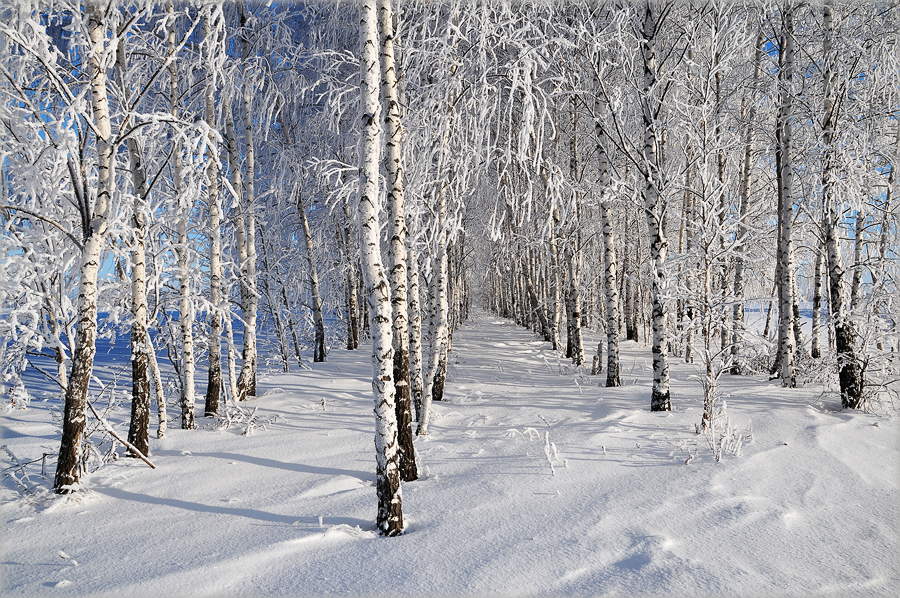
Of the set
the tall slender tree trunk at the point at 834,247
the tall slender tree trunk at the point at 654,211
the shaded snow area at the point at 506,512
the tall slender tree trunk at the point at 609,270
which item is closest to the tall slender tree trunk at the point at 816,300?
the tall slender tree trunk at the point at 834,247

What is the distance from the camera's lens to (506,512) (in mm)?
3695

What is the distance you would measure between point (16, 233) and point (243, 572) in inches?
240

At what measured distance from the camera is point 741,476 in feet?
13.1

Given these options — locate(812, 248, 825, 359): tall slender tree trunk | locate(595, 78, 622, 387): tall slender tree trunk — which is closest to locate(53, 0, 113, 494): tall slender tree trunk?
locate(595, 78, 622, 387): tall slender tree trunk

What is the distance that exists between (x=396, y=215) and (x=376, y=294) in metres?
1.17

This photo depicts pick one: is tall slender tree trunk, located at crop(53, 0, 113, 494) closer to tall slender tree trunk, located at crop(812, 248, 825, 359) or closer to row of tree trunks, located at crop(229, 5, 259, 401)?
row of tree trunks, located at crop(229, 5, 259, 401)

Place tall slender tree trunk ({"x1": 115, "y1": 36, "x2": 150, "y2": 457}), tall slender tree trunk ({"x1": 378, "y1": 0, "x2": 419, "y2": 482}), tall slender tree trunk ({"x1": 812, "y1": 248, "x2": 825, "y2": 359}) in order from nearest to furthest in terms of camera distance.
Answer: tall slender tree trunk ({"x1": 378, "y1": 0, "x2": 419, "y2": 482}) < tall slender tree trunk ({"x1": 115, "y1": 36, "x2": 150, "y2": 457}) < tall slender tree trunk ({"x1": 812, "y1": 248, "x2": 825, "y2": 359})

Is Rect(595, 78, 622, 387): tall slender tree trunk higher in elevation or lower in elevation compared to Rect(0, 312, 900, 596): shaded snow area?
higher

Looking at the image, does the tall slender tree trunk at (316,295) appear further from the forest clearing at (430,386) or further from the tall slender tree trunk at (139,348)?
the tall slender tree trunk at (139,348)

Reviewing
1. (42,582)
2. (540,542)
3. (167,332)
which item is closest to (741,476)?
(540,542)

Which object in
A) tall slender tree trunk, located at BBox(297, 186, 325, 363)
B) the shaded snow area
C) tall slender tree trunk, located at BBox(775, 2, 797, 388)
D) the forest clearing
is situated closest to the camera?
the shaded snow area

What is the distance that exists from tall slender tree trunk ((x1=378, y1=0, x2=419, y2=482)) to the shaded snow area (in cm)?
49

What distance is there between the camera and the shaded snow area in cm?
→ 282

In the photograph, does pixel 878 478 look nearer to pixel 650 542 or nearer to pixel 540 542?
pixel 650 542
